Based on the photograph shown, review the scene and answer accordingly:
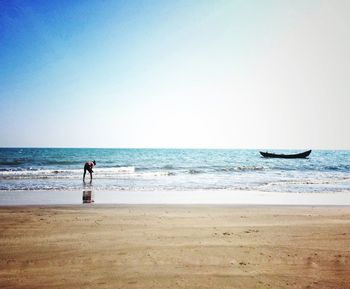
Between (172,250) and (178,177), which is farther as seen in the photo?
(178,177)

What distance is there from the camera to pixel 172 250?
5.88 meters

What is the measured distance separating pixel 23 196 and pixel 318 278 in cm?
1347

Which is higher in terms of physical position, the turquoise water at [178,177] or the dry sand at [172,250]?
the dry sand at [172,250]

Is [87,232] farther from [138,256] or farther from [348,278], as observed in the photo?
[348,278]

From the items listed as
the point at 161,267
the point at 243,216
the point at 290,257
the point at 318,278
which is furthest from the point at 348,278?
the point at 243,216

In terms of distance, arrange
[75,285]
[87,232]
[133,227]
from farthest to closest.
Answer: [133,227], [87,232], [75,285]

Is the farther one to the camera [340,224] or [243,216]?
[243,216]

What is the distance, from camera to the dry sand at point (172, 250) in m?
4.58

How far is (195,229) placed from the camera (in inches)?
299

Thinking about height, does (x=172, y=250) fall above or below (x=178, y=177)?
above

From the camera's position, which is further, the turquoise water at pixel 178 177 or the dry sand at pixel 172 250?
the turquoise water at pixel 178 177

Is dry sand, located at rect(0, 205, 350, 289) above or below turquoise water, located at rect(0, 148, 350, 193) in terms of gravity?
above

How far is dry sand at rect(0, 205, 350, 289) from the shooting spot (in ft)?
15.0

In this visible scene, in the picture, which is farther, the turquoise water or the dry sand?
the turquoise water
